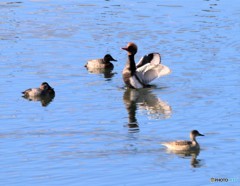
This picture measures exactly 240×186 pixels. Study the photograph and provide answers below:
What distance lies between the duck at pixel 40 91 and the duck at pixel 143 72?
349 cm

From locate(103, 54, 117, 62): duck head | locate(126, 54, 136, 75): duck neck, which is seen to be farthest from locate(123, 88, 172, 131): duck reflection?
locate(103, 54, 117, 62): duck head

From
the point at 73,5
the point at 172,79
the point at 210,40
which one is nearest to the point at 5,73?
the point at 172,79

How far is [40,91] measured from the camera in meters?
32.9

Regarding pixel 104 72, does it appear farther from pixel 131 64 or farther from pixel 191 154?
pixel 191 154

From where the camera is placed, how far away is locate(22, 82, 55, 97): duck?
32.9 metres

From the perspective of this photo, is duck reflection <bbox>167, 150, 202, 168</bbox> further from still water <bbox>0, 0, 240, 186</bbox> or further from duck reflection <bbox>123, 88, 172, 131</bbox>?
duck reflection <bbox>123, 88, 172, 131</bbox>

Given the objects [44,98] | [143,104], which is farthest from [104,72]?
[44,98]

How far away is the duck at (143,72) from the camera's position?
3534 centimetres

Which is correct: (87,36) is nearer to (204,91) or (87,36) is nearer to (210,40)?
(210,40)

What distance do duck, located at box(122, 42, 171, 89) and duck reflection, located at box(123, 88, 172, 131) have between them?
32cm

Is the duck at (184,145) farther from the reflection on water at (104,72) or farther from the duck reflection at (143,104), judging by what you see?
the reflection on water at (104,72)

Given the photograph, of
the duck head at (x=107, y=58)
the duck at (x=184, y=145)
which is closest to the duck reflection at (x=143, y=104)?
the duck at (x=184, y=145)

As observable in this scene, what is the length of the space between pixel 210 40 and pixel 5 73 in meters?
10.3

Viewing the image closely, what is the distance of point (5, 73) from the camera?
36.0 metres
